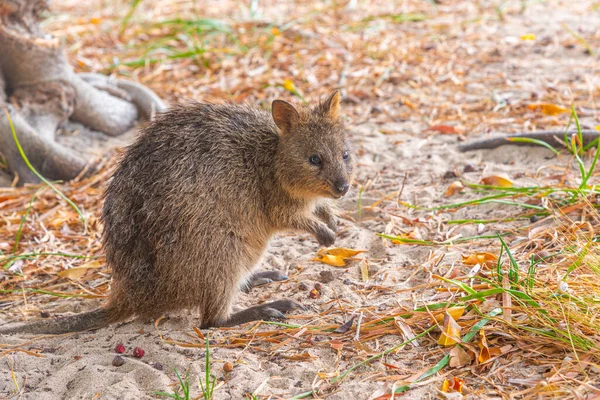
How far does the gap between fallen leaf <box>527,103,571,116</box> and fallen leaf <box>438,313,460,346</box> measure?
302 centimetres

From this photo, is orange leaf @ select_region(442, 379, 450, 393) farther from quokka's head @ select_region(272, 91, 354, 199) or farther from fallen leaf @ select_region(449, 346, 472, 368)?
quokka's head @ select_region(272, 91, 354, 199)

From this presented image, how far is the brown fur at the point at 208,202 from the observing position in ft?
11.7

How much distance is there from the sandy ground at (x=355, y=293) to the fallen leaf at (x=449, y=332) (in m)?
0.06

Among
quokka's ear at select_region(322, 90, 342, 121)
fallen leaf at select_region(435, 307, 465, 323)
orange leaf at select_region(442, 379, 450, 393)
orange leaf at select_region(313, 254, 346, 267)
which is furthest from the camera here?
orange leaf at select_region(313, 254, 346, 267)

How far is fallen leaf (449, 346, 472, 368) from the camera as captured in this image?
2.98m

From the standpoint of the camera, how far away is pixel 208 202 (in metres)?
3.60

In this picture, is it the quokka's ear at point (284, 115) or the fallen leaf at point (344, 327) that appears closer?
the fallen leaf at point (344, 327)

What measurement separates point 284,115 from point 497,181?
5.14ft

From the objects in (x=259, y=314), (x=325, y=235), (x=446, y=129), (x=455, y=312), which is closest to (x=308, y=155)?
(x=325, y=235)

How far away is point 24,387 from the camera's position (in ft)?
10.5

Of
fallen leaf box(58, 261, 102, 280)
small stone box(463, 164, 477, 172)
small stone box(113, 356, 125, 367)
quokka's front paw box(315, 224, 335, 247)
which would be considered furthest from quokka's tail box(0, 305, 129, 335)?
small stone box(463, 164, 477, 172)

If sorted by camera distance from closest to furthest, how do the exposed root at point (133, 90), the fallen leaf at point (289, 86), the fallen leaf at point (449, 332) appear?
the fallen leaf at point (449, 332)
the fallen leaf at point (289, 86)
the exposed root at point (133, 90)

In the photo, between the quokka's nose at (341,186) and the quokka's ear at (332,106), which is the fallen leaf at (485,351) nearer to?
the quokka's nose at (341,186)

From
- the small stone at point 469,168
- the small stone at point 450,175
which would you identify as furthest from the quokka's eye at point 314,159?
the small stone at point 469,168
